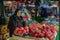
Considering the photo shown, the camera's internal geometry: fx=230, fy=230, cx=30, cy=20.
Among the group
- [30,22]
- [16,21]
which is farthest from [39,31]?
[16,21]

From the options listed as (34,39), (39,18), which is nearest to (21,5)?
(39,18)

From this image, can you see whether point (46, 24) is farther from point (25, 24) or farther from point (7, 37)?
point (7, 37)

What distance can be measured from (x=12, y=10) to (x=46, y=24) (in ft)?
0.97

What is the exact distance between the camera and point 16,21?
1870 millimetres

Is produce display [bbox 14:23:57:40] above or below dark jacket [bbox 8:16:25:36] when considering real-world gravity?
below

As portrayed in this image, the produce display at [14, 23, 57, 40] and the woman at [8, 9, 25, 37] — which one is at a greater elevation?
the woman at [8, 9, 25, 37]

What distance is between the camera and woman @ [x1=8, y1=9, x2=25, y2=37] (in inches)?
73.2

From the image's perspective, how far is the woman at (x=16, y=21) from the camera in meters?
1.86

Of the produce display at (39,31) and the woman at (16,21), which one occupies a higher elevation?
the woman at (16,21)

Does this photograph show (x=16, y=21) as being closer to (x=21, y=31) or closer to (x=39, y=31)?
(x=21, y=31)

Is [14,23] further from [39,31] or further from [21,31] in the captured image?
[39,31]

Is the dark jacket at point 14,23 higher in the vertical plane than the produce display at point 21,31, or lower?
higher

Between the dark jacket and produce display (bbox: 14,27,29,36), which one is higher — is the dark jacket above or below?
above

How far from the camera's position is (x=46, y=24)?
72.9 inches
